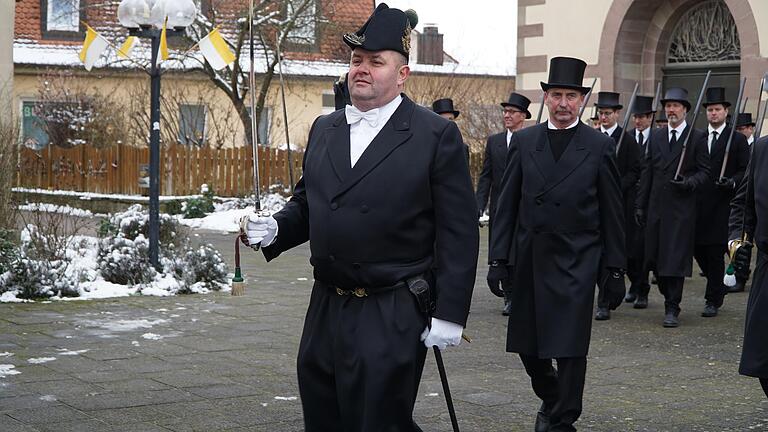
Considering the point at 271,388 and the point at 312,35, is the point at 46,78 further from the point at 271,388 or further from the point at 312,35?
the point at 271,388

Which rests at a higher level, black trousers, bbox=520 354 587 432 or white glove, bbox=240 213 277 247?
white glove, bbox=240 213 277 247

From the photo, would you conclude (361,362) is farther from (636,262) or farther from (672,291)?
(636,262)

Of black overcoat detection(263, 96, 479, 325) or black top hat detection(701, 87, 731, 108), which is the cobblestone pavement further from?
black overcoat detection(263, 96, 479, 325)

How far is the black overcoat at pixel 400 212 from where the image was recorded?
4.77m

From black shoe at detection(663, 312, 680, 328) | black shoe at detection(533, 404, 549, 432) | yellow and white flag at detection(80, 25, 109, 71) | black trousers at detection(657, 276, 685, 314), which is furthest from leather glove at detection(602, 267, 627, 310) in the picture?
yellow and white flag at detection(80, 25, 109, 71)

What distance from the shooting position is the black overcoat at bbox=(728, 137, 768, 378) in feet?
20.9

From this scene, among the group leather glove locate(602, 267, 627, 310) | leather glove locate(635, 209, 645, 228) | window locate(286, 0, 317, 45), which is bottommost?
leather glove locate(635, 209, 645, 228)

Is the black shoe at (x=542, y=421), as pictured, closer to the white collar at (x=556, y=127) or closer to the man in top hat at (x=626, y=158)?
the white collar at (x=556, y=127)

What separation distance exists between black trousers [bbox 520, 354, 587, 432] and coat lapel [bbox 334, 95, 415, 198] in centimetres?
221

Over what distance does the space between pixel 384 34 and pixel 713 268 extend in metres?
7.88

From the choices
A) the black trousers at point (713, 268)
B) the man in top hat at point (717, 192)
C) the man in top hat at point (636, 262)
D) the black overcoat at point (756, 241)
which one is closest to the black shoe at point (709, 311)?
the black trousers at point (713, 268)

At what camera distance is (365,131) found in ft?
16.3

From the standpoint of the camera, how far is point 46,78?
3338cm

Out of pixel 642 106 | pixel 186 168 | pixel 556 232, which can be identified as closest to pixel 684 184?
pixel 642 106
